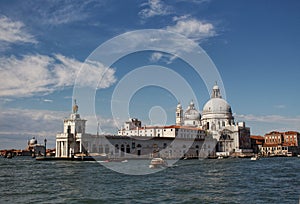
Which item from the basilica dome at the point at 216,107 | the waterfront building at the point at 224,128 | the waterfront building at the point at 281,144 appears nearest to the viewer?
the waterfront building at the point at 224,128

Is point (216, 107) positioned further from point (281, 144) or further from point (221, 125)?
point (281, 144)

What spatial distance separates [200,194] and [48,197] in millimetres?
9433

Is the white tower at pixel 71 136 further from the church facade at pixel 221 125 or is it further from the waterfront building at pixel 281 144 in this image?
the waterfront building at pixel 281 144

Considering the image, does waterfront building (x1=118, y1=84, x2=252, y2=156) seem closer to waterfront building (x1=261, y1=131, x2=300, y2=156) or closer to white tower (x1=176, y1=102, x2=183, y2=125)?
white tower (x1=176, y1=102, x2=183, y2=125)

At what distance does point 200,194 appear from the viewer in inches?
915

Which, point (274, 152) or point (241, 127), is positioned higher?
point (241, 127)

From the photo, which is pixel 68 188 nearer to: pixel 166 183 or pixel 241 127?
pixel 166 183

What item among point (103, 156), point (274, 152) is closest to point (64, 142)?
point (103, 156)

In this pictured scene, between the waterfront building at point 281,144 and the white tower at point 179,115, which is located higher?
the white tower at point 179,115

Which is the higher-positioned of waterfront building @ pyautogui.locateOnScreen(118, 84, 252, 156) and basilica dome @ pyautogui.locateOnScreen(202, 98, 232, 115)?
basilica dome @ pyautogui.locateOnScreen(202, 98, 232, 115)

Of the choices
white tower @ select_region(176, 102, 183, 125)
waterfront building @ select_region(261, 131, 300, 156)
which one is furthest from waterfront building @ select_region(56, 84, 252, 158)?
waterfront building @ select_region(261, 131, 300, 156)

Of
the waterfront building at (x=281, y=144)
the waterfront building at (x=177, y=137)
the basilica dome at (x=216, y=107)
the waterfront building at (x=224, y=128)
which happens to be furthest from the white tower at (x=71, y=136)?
the waterfront building at (x=281, y=144)

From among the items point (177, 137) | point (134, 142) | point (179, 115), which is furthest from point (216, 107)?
point (134, 142)

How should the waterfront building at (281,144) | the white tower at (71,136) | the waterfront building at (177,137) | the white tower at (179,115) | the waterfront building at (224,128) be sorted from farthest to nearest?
the white tower at (179,115)
the waterfront building at (281,144)
the waterfront building at (224,128)
the waterfront building at (177,137)
the white tower at (71,136)
